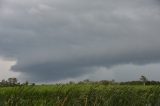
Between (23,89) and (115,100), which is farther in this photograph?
(115,100)

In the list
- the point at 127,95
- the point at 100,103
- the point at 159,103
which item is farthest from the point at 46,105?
the point at 159,103

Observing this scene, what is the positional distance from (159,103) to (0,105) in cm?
525

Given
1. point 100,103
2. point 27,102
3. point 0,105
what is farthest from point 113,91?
point 0,105

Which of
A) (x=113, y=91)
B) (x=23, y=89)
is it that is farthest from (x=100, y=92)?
(x=23, y=89)

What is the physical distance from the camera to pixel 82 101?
14180 mm

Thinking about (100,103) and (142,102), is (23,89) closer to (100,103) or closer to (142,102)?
(100,103)

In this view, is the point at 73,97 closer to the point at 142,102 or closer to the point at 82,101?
the point at 82,101

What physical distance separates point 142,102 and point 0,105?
4669mm

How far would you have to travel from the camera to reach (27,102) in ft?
48.0

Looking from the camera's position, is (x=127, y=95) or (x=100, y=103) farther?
(x=127, y=95)

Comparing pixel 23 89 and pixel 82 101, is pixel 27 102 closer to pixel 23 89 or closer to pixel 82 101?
pixel 23 89

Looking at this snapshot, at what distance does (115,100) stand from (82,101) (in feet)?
5.36

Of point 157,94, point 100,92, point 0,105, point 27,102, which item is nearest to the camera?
point 0,105

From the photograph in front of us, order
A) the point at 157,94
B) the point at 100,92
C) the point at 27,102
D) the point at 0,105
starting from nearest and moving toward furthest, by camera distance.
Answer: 1. the point at 0,105
2. the point at 27,102
3. the point at 100,92
4. the point at 157,94
